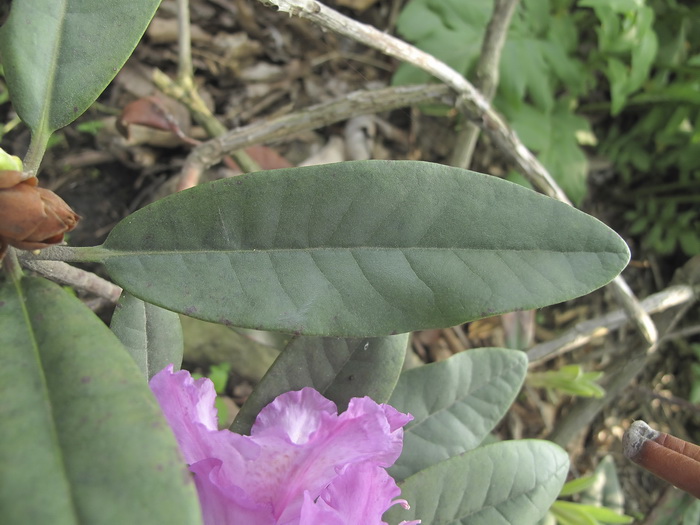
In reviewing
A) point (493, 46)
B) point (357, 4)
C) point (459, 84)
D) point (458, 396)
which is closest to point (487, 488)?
point (458, 396)

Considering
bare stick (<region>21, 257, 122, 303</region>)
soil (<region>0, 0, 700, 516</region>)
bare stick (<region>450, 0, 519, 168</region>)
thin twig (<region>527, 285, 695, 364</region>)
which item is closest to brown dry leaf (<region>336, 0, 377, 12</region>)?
soil (<region>0, 0, 700, 516</region>)

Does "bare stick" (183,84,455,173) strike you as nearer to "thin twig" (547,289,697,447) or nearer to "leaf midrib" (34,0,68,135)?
"leaf midrib" (34,0,68,135)

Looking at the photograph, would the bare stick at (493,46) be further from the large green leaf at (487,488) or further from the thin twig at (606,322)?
the large green leaf at (487,488)

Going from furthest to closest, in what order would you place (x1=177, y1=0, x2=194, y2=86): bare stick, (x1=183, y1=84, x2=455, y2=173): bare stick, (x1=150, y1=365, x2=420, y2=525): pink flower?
1. (x1=177, y1=0, x2=194, y2=86): bare stick
2. (x1=183, y1=84, x2=455, y2=173): bare stick
3. (x1=150, y1=365, x2=420, y2=525): pink flower

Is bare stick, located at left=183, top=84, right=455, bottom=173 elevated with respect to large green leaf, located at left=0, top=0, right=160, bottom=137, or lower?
lower

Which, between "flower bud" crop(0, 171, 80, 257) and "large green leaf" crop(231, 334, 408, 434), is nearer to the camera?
"flower bud" crop(0, 171, 80, 257)

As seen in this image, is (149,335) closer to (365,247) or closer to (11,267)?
(11,267)

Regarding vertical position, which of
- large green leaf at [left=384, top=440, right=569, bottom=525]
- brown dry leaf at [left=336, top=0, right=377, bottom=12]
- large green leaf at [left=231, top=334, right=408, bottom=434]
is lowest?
large green leaf at [left=384, top=440, right=569, bottom=525]

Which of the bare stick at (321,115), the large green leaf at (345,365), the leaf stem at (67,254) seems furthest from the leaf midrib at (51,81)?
the bare stick at (321,115)
